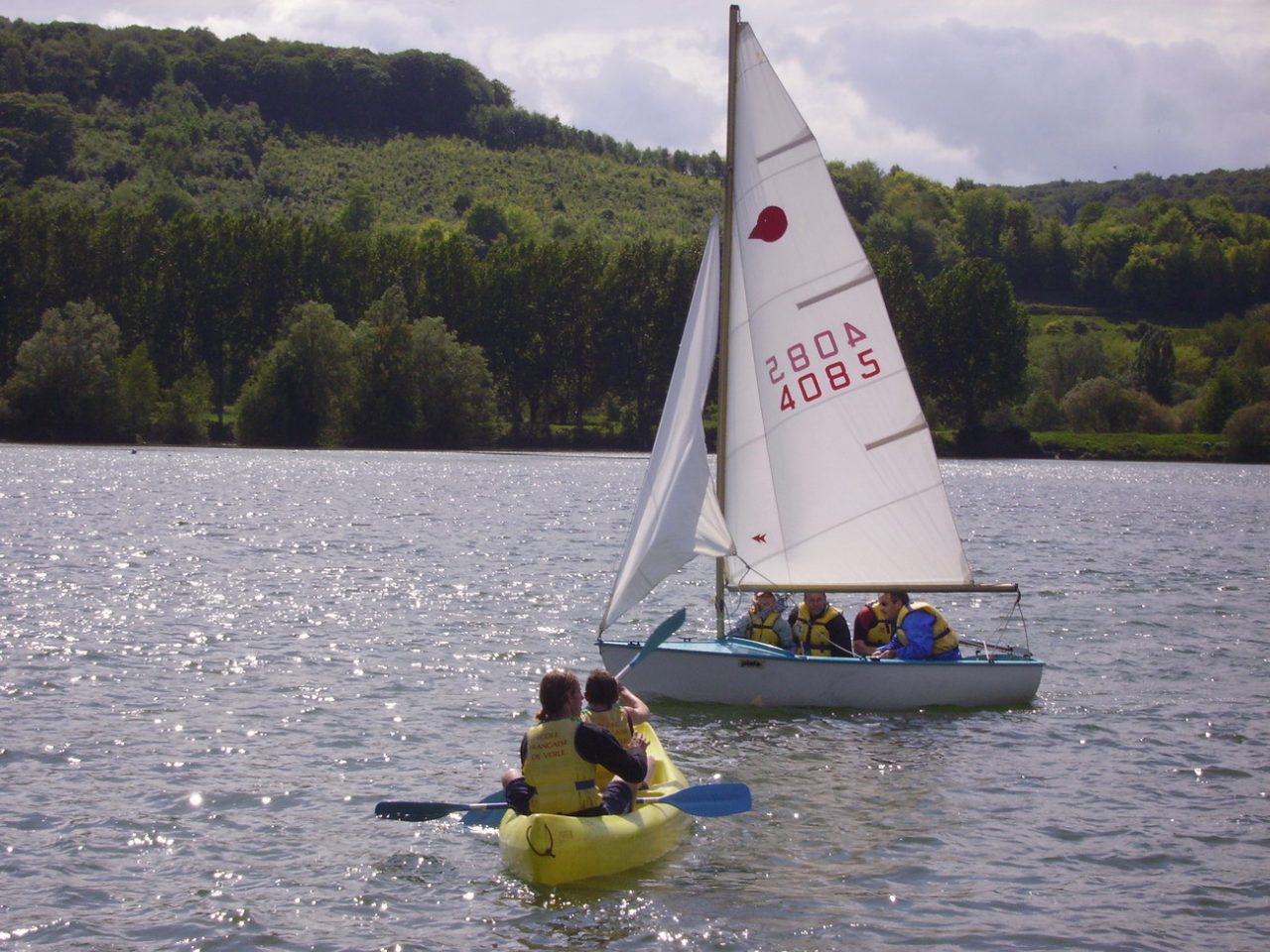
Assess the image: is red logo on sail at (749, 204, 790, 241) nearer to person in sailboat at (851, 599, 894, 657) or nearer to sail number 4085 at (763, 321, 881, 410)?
sail number 4085 at (763, 321, 881, 410)

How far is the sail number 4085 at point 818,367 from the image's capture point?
67.3ft

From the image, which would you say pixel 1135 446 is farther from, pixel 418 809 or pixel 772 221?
pixel 418 809

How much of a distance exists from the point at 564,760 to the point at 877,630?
8.55 m

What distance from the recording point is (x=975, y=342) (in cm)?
11825

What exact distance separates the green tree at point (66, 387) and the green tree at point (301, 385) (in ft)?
26.7

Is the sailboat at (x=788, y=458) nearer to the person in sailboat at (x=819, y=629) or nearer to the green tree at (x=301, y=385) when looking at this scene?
the person in sailboat at (x=819, y=629)

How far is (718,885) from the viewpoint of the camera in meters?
13.9

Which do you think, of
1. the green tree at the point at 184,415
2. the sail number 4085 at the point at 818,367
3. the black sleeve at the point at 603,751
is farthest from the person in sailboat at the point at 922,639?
the green tree at the point at 184,415

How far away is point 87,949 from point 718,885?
511 centimetres

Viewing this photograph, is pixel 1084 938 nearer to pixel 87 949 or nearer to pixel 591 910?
pixel 591 910

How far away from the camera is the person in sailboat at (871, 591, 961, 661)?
20.7 meters

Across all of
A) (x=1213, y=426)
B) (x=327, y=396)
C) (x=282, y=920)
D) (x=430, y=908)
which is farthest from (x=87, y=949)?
(x=1213, y=426)

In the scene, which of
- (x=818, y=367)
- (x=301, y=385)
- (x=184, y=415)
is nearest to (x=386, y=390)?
(x=301, y=385)

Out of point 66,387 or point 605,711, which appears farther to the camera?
point 66,387
